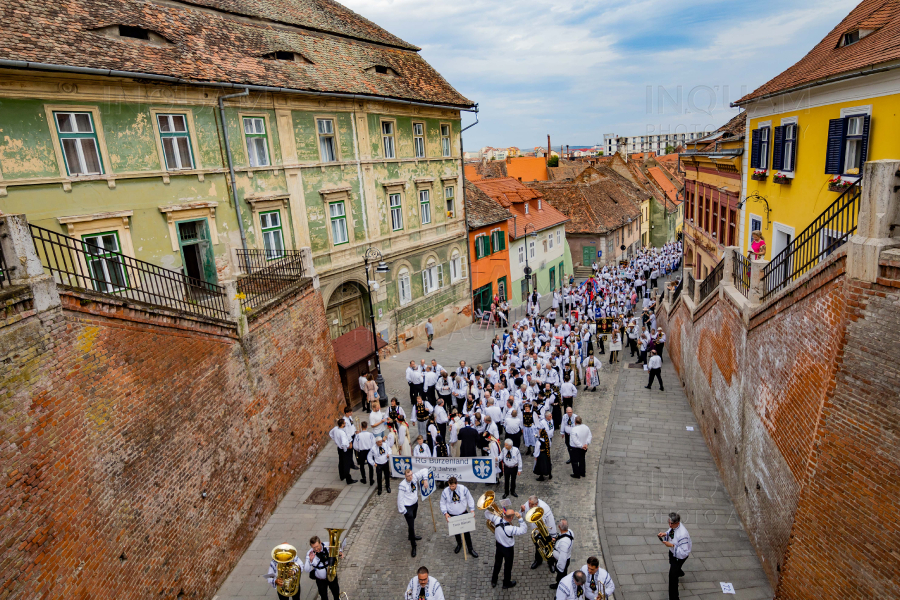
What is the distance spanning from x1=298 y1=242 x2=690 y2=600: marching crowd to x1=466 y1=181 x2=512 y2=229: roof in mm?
8791

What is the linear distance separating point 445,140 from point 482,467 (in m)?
18.7

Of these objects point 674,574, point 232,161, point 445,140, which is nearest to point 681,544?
point 674,574

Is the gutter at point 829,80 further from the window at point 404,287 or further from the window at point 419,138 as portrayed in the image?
the window at point 404,287

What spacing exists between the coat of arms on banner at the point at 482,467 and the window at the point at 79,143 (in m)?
11.5

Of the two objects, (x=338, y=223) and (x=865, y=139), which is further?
(x=338, y=223)

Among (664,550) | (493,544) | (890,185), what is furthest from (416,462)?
(890,185)

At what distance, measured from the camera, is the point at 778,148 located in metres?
15.6

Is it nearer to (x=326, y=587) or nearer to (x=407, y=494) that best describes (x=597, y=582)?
(x=407, y=494)

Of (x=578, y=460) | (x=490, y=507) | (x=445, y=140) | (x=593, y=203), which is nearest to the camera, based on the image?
(x=490, y=507)

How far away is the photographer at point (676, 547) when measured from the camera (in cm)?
810

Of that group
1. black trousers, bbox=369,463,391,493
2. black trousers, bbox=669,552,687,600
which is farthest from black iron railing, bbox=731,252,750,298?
black trousers, bbox=369,463,391,493

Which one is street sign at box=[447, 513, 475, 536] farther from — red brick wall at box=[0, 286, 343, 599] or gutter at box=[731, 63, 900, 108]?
gutter at box=[731, 63, 900, 108]

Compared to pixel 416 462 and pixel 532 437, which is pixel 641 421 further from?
pixel 416 462

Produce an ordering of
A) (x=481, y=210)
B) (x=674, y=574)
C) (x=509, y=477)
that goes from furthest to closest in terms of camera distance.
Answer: (x=481, y=210)
(x=509, y=477)
(x=674, y=574)
